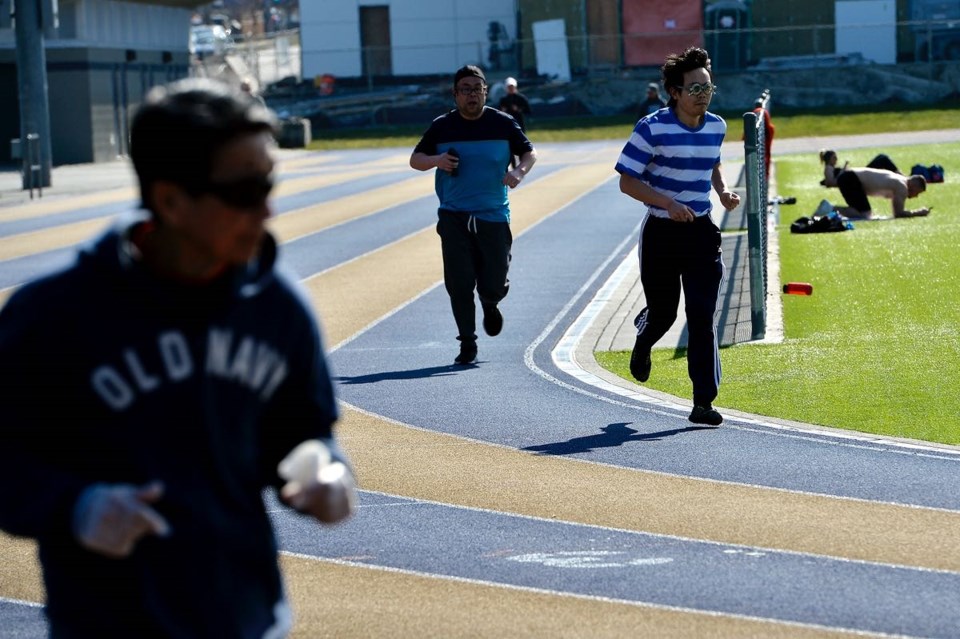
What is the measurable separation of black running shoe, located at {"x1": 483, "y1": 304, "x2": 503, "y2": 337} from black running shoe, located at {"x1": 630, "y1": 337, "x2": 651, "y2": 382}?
7.94 feet

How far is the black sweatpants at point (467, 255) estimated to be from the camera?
12711 mm

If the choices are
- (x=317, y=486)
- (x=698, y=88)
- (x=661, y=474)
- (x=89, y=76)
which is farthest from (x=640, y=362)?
(x=89, y=76)

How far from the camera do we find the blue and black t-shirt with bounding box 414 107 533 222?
12445 mm

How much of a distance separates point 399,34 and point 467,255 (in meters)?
53.5

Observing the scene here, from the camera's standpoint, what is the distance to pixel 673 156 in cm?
993

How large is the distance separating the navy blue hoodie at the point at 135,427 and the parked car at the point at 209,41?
67.1 meters

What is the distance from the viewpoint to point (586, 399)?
11.2 metres

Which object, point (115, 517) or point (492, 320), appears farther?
point (492, 320)

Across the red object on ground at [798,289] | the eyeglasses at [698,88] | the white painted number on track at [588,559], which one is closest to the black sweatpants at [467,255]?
the eyeglasses at [698,88]

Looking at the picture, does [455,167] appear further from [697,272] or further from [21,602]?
[21,602]

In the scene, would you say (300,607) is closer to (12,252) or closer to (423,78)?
(12,252)

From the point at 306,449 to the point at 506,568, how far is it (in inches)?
161

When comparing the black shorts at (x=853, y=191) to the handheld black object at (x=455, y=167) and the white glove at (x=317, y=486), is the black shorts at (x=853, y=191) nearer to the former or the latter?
the handheld black object at (x=455, y=167)

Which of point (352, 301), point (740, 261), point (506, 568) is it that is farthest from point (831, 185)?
point (506, 568)
